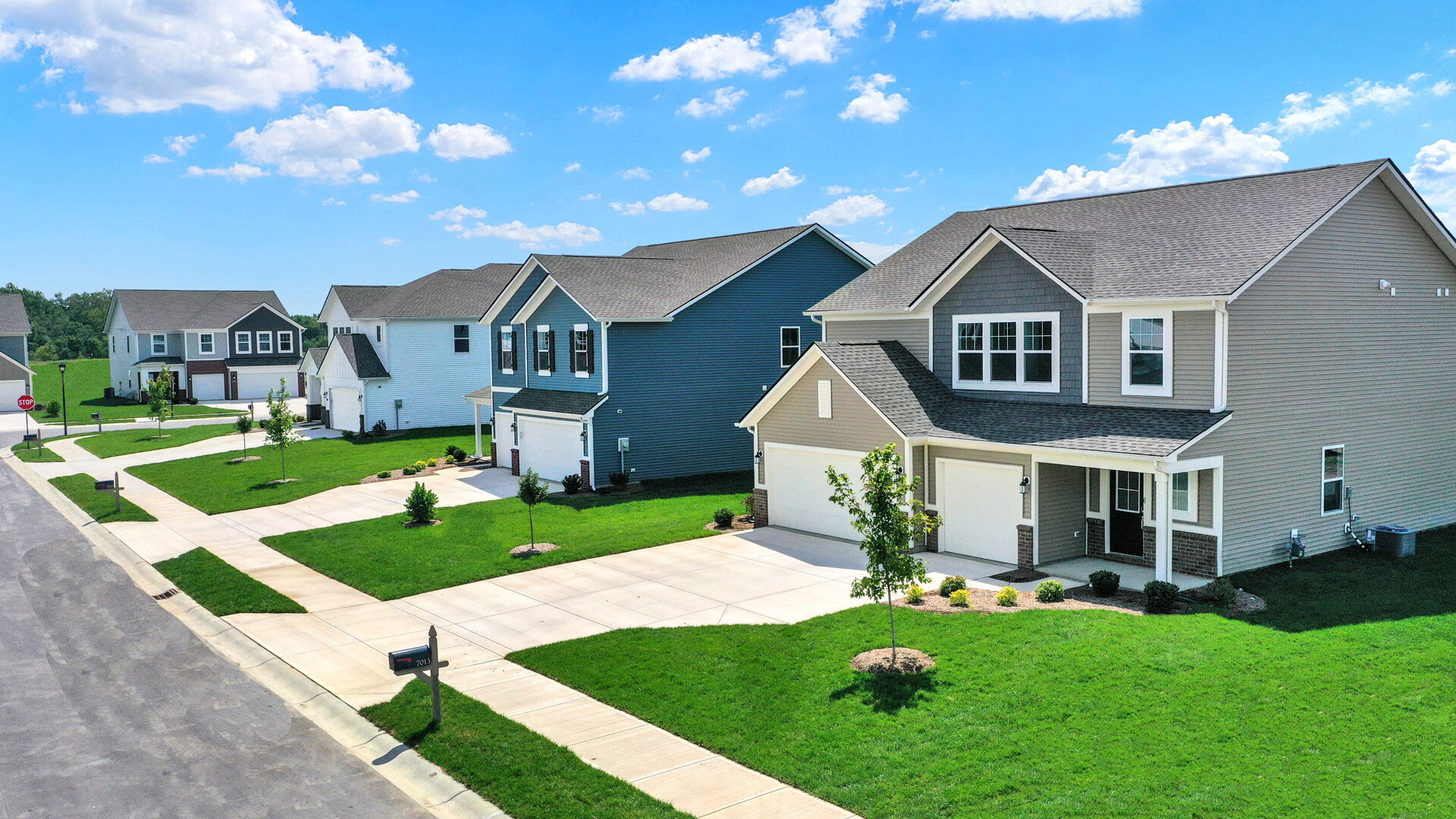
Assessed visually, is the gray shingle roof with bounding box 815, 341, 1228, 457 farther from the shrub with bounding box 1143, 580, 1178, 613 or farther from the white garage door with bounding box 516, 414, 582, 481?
the white garage door with bounding box 516, 414, 582, 481

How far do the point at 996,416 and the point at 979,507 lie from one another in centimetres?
209

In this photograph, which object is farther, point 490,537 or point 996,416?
point 490,537

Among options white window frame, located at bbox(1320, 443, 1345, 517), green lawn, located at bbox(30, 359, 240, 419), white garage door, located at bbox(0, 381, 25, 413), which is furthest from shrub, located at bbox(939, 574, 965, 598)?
white garage door, located at bbox(0, 381, 25, 413)

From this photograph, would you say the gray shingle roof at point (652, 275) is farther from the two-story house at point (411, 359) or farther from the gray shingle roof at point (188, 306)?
the gray shingle roof at point (188, 306)

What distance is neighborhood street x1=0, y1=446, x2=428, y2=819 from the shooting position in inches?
427

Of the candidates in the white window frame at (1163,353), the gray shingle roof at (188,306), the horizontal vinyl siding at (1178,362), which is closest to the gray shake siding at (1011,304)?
the horizontal vinyl siding at (1178,362)

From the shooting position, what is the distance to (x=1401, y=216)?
22.4 metres

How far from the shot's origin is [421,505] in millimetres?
26391

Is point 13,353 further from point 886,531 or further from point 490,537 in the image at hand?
point 886,531

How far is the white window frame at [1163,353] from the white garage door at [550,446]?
695 inches

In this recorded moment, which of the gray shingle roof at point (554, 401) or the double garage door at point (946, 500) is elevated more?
the gray shingle roof at point (554, 401)

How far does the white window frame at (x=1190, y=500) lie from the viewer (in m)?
19.0

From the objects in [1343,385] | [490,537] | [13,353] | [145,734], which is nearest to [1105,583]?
[1343,385]

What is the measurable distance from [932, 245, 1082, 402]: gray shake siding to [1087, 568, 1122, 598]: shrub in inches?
178
